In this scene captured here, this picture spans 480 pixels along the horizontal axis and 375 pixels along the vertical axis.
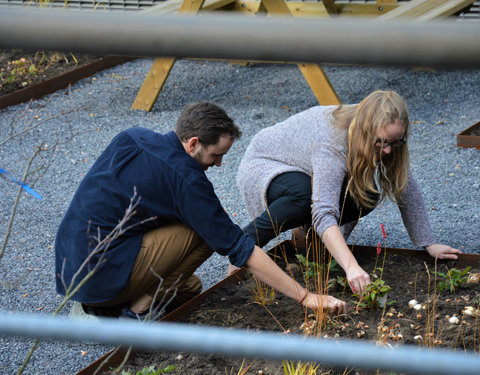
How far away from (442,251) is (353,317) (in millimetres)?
741

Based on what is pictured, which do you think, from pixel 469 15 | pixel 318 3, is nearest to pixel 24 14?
pixel 318 3

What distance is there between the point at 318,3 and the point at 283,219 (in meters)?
4.39

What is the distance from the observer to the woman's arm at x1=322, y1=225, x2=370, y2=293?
288cm

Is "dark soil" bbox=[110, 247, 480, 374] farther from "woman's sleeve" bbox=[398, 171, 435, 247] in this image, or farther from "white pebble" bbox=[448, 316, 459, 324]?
"woman's sleeve" bbox=[398, 171, 435, 247]

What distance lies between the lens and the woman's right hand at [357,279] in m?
2.88

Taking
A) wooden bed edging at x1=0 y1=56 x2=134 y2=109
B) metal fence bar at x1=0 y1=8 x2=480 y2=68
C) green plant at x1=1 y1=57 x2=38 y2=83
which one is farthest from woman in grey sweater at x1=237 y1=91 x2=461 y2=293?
green plant at x1=1 y1=57 x2=38 y2=83

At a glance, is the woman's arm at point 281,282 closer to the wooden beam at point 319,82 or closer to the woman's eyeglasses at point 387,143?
the woman's eyeglasses at point 387,143

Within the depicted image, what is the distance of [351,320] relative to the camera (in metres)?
2.90

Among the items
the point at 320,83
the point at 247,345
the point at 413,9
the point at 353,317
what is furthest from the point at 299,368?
the point at 413,9

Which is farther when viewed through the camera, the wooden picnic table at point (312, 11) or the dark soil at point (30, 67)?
the dark soil at point (30, 67)

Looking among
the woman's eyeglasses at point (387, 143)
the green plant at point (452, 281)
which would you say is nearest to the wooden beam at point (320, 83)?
the woman's eyeglasses at point (387, 143)

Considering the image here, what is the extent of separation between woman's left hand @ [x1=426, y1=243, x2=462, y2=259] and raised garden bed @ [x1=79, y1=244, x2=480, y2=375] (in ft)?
0.14

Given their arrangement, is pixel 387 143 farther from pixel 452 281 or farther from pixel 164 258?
pixel 164 258

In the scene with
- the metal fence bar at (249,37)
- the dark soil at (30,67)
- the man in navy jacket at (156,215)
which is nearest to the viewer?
the metal fence bar at (249,37)
